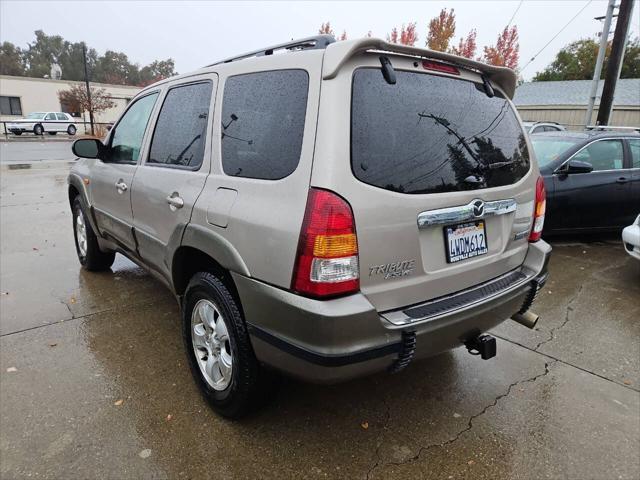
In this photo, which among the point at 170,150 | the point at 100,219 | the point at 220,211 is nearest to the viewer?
the point at 220,211

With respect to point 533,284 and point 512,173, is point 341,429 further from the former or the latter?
point 512,173

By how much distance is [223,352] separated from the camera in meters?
2.44

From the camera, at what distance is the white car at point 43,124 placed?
32.2 meters

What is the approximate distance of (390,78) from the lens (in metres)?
1.96

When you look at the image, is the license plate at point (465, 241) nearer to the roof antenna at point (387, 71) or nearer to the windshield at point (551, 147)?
the roof antenna at point (387, 71)

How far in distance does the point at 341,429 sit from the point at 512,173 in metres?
1.74

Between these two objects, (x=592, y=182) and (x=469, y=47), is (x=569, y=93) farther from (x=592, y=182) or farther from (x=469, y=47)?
(x=592, y=182)

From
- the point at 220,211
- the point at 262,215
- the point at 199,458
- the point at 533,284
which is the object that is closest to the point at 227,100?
the point at 220,211

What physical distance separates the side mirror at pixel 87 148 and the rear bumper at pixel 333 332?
2517mm

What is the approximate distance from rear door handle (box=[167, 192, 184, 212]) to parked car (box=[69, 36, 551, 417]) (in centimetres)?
1

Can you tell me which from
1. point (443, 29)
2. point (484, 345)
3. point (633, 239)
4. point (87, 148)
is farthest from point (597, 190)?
point (443, 29)

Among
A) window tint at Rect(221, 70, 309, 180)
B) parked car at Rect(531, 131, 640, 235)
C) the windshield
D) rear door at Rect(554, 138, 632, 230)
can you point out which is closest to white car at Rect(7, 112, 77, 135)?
the windshield

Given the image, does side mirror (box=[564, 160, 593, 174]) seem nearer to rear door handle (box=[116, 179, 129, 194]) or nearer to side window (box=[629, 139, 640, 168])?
side window (box=[629, 139, 640, 168])

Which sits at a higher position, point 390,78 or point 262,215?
point 390,78
